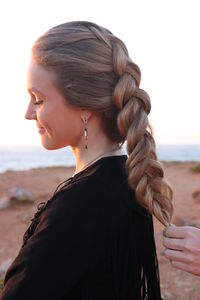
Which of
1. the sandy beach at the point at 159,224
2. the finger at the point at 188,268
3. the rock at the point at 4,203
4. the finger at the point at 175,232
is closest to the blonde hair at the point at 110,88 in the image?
the finger at the point at 175,232

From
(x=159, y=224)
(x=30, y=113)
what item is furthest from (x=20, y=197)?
(x=30, y=113)

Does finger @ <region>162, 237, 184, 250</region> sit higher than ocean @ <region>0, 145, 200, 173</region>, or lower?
higher

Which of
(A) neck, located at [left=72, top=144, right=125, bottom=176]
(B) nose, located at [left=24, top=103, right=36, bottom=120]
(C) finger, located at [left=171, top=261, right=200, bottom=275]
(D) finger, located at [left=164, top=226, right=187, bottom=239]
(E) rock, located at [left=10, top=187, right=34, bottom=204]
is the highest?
(B) nose, located at [left=24, top=103, right=36, bottom=120]

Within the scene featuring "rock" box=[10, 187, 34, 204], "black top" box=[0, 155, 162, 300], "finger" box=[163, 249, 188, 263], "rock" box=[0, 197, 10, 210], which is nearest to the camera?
"black top" box=[0, 155, 162, 300]

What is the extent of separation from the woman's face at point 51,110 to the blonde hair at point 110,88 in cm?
3

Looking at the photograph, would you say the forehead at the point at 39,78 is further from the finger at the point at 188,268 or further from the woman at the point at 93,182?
the finger at the point at 188,268

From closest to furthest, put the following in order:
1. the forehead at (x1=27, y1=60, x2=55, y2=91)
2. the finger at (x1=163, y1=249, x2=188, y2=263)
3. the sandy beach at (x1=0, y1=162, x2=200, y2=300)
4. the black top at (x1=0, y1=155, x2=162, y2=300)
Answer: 1. the black top at (x1=0, y1=155, x2=162, y2=300)
2. the finger at (x1=163, y1=249, x2=188, y2=263)
3. the forehead at (x1=27, y1=60, x2=55, y2=91)
4. the sandy beach at (x1=0, y1=162, x2=200, y2=300)

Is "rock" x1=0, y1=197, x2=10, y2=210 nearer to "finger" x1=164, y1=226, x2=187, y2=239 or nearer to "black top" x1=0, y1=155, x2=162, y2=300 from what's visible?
"black top" x1=0, y1=155, x2=162, y2=300

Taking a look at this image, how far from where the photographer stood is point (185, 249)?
4.82 ft

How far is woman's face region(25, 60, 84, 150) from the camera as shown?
5.19 feet

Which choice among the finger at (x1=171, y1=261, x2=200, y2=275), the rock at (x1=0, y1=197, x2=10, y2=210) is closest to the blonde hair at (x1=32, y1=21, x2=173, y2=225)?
the finger at (x1=171, y1=261, x2=200, y2=275)

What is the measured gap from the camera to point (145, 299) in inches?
70.2

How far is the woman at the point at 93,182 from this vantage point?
137 centimetres

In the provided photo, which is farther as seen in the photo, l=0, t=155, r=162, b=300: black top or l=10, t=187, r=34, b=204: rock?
l=10, t=187, r=34, b=204: rock
